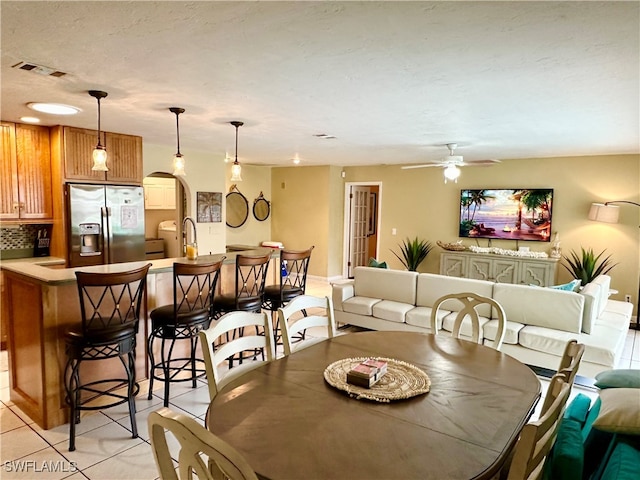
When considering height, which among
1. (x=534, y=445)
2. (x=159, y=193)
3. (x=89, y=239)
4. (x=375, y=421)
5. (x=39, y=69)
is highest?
(x=39, y=69)

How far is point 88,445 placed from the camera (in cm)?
255

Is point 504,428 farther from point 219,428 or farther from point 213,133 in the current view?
point 213,133

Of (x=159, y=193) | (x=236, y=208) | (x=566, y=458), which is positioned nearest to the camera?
(x=566, y=458)

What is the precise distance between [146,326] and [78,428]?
87 cm

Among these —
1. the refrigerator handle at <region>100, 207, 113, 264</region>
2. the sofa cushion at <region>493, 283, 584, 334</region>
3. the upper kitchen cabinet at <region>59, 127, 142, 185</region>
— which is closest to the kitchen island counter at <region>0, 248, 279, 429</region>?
the refrigerator handle at <region>100, 207, 113, 264</region>

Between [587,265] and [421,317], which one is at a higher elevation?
[587,265]

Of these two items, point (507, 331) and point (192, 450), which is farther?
point (507, 331)

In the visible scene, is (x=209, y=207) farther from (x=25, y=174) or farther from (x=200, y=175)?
(x=25, y=174)

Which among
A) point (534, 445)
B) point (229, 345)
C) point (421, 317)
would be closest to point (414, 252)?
point (421, 317)

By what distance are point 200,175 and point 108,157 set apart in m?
1.65

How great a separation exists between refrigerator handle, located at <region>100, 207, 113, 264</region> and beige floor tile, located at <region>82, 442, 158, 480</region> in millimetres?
2726

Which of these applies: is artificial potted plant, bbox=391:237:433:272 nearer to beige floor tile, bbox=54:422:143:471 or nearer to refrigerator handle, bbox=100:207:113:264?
refrigerator handle, bbox=100:207:113:264

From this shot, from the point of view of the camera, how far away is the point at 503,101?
3008mm

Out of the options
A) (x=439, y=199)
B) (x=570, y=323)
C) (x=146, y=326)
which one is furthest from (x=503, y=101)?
(x=439, y=199)
